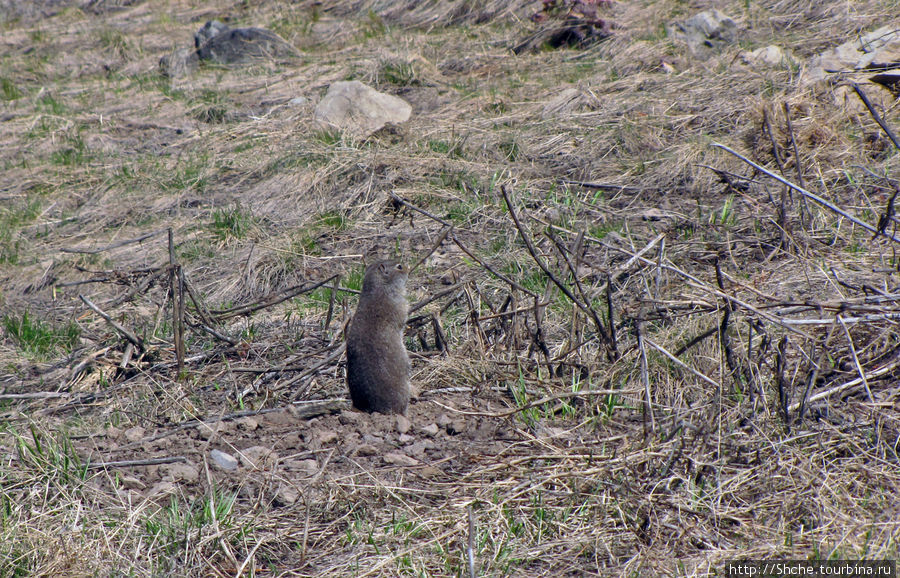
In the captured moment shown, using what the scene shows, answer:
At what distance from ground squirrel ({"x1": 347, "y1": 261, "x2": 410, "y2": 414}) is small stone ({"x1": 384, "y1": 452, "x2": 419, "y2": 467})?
331mm

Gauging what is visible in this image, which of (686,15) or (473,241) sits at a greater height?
(686,15)

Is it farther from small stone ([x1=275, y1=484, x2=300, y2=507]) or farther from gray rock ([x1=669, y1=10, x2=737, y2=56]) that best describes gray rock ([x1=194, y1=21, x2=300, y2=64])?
small stone ([x1=275, y1=484, x2=300, y2=507])

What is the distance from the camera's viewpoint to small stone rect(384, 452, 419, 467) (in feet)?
11.7

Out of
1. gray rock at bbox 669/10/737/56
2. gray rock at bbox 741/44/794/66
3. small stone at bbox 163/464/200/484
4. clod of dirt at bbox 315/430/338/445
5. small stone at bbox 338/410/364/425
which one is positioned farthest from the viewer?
gray rock at bbox 669/10/737/56

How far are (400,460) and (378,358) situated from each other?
52 centimetres

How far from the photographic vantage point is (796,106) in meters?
6.82

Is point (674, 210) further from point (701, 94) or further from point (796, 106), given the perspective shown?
point (701, 94)

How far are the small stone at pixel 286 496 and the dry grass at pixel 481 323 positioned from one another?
0.02m

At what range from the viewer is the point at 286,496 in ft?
11.0

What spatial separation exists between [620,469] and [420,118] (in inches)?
241

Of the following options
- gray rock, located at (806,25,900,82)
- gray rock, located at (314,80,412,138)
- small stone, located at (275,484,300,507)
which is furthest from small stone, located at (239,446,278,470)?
gray rock, located at (806,25,900,82)

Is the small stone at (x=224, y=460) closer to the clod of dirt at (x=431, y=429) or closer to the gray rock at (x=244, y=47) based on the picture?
the clod of dirt at (x=431, y=429)

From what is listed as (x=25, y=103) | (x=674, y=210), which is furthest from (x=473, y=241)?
(x=25, y=103)

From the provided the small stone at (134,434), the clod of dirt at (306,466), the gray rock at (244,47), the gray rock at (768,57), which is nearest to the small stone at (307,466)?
the clod of dirt at (306,466)
